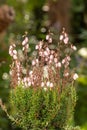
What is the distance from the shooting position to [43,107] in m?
4.47

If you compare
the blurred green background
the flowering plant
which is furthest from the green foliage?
the blurred green background

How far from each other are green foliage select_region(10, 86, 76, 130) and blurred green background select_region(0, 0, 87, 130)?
1022 millimetres

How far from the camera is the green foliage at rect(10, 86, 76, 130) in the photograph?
14.6 ft

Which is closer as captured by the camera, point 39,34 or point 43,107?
Answer: point 43,107

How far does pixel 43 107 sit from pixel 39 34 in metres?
4.11

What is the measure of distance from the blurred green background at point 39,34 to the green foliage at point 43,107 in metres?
1.02

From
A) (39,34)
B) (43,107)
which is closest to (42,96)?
(43,107)

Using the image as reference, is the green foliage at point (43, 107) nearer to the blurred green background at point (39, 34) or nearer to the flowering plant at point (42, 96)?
the flowering plant at point (42, 96)

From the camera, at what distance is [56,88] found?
449 centimetres

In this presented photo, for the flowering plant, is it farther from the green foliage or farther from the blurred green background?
the blurred green background

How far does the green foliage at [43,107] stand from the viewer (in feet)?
14.6

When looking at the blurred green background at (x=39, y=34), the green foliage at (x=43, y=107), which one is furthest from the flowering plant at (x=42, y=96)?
the blurred green background at (x=39, y=34)

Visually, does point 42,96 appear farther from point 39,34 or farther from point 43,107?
point 39,34

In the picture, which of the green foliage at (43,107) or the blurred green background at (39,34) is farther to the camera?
the blurred green background at (39,34)
